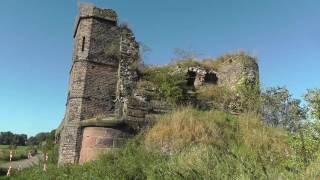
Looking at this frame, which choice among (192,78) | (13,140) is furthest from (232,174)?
(13,140)

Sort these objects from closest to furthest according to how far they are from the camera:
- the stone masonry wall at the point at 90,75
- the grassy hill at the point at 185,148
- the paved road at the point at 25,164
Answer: the grassy hill at the point at 185,148
the stone masonry wall at the point at 90,75
the paved road at the point at 25,164

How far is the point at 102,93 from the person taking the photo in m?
15.7

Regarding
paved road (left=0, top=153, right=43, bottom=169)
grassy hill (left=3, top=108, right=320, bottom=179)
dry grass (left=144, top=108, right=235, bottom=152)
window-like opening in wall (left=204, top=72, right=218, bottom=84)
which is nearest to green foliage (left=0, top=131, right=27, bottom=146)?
paved road (left=0, top=153, right=43, bottom=169)

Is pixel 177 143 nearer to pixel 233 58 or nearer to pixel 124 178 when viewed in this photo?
pixel 124 178

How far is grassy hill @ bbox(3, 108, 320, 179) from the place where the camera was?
8.02 meters

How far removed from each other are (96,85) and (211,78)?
6106mm

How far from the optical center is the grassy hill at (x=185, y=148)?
8023 mm

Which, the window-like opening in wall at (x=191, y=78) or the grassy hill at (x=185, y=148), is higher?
the window-like opening in wall at (x=191, y=78)

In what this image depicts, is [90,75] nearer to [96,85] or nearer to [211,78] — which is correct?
[96,85]

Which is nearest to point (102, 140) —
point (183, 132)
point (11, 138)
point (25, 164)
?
point (183, 132)

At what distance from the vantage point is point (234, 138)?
1258 cm

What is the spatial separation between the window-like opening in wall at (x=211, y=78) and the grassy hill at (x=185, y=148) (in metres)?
4.70

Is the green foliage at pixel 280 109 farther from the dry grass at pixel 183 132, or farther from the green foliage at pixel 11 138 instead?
the green foliage at pixel 11 138

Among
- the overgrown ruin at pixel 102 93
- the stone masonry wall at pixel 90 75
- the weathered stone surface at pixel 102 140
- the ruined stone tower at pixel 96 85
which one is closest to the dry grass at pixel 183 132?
the weathered stone surface at pixel 102 140
